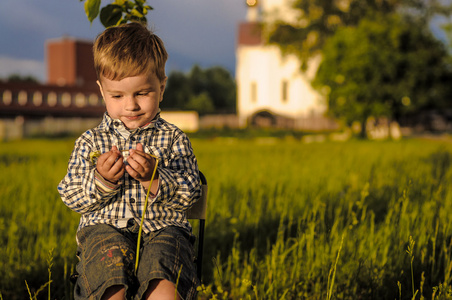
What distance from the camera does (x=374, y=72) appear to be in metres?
19.3

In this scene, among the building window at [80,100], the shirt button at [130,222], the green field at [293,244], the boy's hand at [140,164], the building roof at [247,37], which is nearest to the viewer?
the boy's hand at [140,164]

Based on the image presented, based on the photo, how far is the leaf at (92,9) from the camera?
76.4 inches

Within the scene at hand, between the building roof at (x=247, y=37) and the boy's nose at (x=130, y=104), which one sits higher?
the building roof at (x=247, y=37)

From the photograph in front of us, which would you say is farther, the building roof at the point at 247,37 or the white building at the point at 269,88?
the building roof at the point at 247,37

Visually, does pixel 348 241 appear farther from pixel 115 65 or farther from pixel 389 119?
pixel 389 119

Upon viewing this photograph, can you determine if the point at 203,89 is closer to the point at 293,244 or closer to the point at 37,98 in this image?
the point at 37,98

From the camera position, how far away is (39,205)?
4094 mm

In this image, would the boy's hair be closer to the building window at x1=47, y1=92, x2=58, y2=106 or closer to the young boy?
the young boy

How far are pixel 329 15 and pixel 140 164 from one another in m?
29.3

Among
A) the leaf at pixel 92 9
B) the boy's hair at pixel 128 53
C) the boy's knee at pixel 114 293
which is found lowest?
the boy's knee at pixel 114 293

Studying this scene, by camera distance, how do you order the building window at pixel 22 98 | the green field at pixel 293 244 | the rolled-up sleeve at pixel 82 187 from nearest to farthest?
1. the rolled-up sleeve at pixel 82 187
2. the green field at pixel 293 244
3. the building window at pixel 22 98

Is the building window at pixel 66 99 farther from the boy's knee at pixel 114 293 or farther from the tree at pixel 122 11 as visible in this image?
the boy's knee at pixel 114 293

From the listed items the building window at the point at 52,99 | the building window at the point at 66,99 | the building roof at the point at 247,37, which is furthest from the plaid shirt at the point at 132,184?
the building window at the point at 66,99

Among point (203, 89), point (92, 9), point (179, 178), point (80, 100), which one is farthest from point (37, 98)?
point (179, 178)
